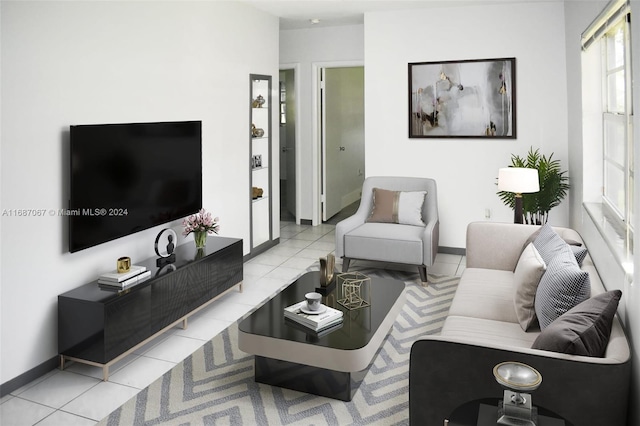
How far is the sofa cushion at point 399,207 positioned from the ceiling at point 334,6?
74.2 inches

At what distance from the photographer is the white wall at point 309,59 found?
258 inches

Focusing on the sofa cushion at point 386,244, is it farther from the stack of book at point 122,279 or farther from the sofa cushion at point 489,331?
the stack of book at point 122,279

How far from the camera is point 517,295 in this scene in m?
2.73

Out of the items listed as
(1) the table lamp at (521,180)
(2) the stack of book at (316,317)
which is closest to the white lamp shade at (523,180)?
(1) the table lamp at (521,180)

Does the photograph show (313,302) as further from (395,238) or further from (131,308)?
(395,238)

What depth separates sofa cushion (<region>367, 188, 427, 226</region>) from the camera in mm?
4906

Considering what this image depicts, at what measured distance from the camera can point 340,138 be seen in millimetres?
7988

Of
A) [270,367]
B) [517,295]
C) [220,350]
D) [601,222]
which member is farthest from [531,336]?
[220,350]

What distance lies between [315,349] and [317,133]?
4.74m

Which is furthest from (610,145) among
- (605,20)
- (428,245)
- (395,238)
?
(395,238)

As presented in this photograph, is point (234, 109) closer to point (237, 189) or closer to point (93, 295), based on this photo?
point (237, 189)

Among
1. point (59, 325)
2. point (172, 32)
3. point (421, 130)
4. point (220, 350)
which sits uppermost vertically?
point (172, 32)

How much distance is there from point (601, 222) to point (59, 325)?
10.6 feet

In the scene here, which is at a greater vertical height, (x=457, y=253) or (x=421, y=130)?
(x=421, y=130)
